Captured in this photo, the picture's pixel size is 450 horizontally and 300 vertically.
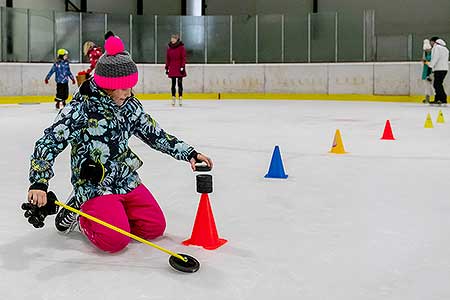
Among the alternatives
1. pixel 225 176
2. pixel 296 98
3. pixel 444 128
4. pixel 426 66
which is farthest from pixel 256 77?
pixel 225 176

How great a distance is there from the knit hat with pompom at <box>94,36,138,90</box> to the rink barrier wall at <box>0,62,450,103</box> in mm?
13064

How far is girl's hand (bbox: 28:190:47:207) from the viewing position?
2322mm

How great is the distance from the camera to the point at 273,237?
294 centimetres

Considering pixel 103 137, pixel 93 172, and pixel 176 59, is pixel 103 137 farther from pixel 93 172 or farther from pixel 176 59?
pixel 176 59

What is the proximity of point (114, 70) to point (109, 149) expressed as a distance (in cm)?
35

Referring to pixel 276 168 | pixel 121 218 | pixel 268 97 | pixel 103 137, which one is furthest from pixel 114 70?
pixel 268 97

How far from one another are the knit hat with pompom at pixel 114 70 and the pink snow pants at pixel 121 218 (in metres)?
0.48

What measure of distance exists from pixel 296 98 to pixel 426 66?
4.00m

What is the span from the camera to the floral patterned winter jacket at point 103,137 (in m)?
2.62

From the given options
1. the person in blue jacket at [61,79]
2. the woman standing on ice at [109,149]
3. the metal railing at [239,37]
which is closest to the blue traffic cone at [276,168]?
the woman standing on ice at [109,149]

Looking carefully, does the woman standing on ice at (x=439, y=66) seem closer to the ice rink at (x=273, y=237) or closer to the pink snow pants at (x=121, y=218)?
the ice rink at (x=273, y=237)

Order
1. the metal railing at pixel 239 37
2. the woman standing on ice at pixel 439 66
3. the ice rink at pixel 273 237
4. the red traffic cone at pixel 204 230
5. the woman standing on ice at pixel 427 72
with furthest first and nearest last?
the metal railing at pixel 239 37 → the woman standing on ice at pixel 427 72 → the woman standing on ice at pixel 439 66 → the red traffic cone at pixel 204 230 → the ice rink at pixel 273 237

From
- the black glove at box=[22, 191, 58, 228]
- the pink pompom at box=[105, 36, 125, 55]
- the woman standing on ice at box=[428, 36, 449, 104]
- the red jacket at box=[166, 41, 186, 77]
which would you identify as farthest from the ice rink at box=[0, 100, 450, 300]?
the woman standing on ice at box=[428, 36, 449, 104]

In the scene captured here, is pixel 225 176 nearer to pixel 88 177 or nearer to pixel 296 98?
pixel 88 177
